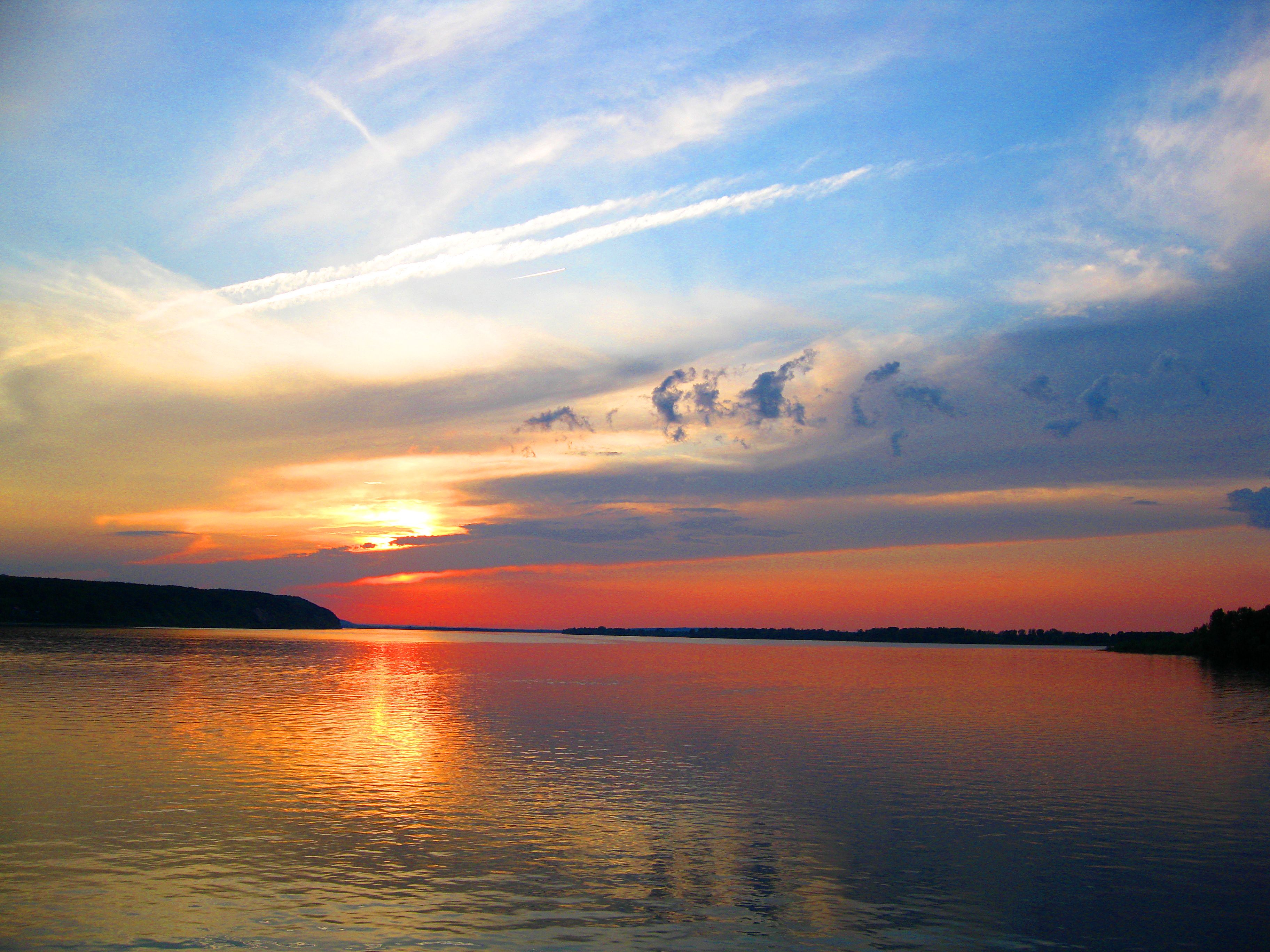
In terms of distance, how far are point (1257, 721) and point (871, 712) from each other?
76.7ft

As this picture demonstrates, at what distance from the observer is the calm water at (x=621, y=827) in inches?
670

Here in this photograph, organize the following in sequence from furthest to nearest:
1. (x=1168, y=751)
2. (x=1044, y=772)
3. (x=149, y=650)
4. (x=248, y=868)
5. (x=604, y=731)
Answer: (x=149, y=650)
(x=604, y=731)
(x=1168, y=751)
(x=1044, y=772)
(x=248, y=868)

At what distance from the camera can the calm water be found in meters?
17.0

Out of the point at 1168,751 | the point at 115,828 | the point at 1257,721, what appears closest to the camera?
the point at 115,828

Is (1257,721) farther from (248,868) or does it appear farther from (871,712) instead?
(248,868)

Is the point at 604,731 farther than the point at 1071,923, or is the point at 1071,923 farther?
the point at 604,731

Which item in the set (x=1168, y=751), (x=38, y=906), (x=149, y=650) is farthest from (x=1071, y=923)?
(x=149, y=650)

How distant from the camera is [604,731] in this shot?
45.1 metres

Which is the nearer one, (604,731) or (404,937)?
(404,937)

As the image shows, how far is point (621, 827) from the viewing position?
2444 cm

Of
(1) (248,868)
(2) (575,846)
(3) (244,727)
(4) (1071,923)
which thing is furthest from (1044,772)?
(3) (244,727)

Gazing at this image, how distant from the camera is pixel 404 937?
1603cm

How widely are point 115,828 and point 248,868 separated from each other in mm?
5883

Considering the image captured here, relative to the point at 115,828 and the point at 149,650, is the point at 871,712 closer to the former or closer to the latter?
the point at 115,828
